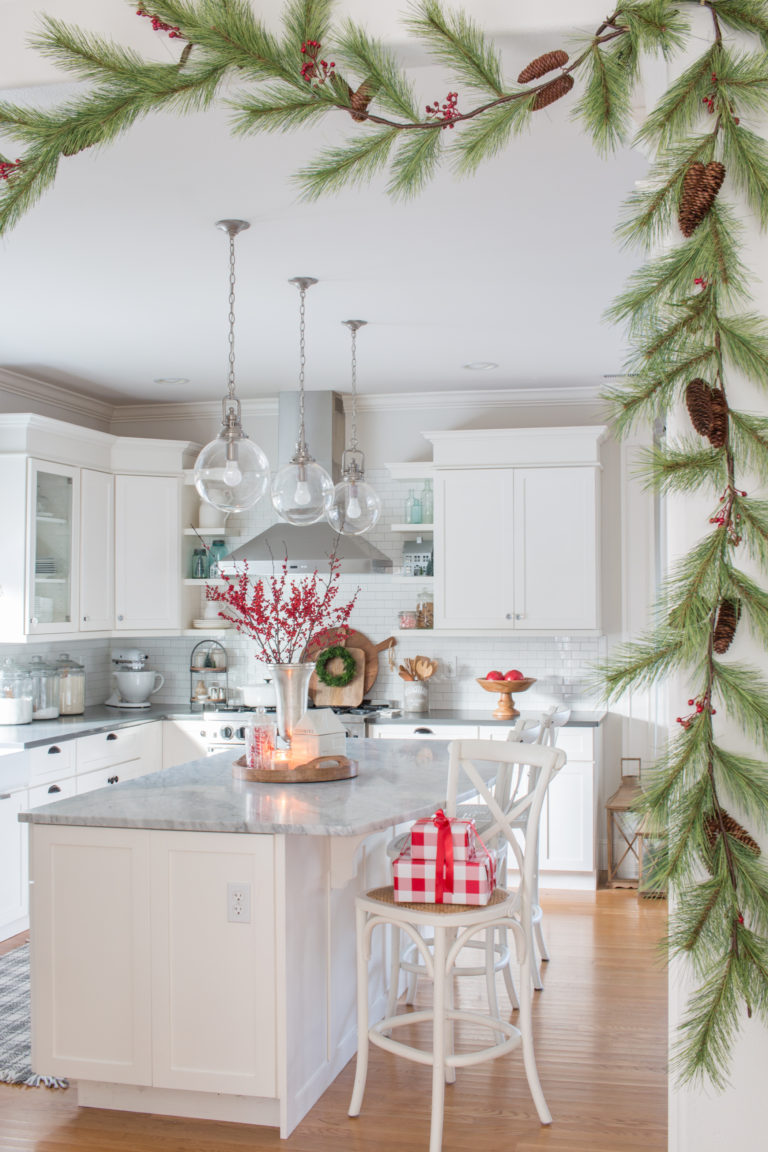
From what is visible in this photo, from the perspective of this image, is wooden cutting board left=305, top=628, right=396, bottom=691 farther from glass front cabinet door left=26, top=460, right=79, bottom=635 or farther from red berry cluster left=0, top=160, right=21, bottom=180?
red berry cluster left=0, top=160, right=21, bottom=180

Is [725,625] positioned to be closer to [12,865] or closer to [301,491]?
[301,491]

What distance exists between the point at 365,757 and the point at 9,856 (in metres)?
1.81

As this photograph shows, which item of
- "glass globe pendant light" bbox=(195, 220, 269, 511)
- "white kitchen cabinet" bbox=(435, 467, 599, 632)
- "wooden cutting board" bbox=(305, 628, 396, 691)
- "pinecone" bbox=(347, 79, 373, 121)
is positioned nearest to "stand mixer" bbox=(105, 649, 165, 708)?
"wooden cutting board" bbox=(305, 628, 396, 691)

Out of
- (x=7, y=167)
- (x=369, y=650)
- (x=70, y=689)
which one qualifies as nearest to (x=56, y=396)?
(x=70, y=689)

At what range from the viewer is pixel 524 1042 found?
3.03 meters

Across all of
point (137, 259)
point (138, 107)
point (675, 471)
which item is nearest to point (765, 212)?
point (675, 471)

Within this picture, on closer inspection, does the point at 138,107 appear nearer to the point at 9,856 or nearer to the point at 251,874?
the point at 251,874

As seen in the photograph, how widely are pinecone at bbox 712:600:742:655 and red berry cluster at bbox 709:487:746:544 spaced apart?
0.07 meters

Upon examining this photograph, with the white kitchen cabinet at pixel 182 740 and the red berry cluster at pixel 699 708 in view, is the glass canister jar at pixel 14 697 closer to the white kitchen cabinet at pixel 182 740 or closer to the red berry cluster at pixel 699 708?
the white kitchen cabinet at pixel 182 740

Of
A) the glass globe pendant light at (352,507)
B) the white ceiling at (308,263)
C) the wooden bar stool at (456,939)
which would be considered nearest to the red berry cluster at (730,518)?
the white ceiling at (308,263)

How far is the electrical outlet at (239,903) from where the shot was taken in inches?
118

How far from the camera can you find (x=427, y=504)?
6441 millimetres

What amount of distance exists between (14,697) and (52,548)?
0.82m

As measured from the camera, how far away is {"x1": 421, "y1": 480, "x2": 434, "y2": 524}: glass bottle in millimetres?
6410
